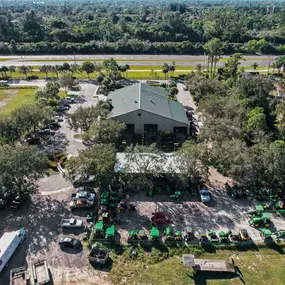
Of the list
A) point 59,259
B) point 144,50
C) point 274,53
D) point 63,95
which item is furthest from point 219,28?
point 59,259

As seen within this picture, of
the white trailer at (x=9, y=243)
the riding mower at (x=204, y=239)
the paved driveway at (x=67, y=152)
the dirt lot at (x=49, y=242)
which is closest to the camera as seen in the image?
the dirt lot at (x=49, y=242)

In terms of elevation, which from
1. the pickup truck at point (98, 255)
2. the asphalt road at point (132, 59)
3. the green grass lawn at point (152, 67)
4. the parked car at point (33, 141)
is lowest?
the pickup truck at point (98, 255)

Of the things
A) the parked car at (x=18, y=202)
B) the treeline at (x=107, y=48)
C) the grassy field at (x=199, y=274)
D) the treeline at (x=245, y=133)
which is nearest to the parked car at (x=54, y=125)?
the parked car at (x=18, y=202)

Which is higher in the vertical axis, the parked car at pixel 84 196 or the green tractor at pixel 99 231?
the parked car at pixel 84 196

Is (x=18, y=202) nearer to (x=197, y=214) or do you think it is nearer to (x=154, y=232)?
(x=154, y=232)

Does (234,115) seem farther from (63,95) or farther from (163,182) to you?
(63,95)

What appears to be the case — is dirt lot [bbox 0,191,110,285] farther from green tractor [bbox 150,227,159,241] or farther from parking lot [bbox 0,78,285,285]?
green tractor [bbox 150,227,159,241]

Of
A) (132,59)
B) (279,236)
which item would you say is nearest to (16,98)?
(132,59)

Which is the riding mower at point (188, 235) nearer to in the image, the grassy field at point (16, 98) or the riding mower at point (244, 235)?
the riding mower at point (244, 235)
